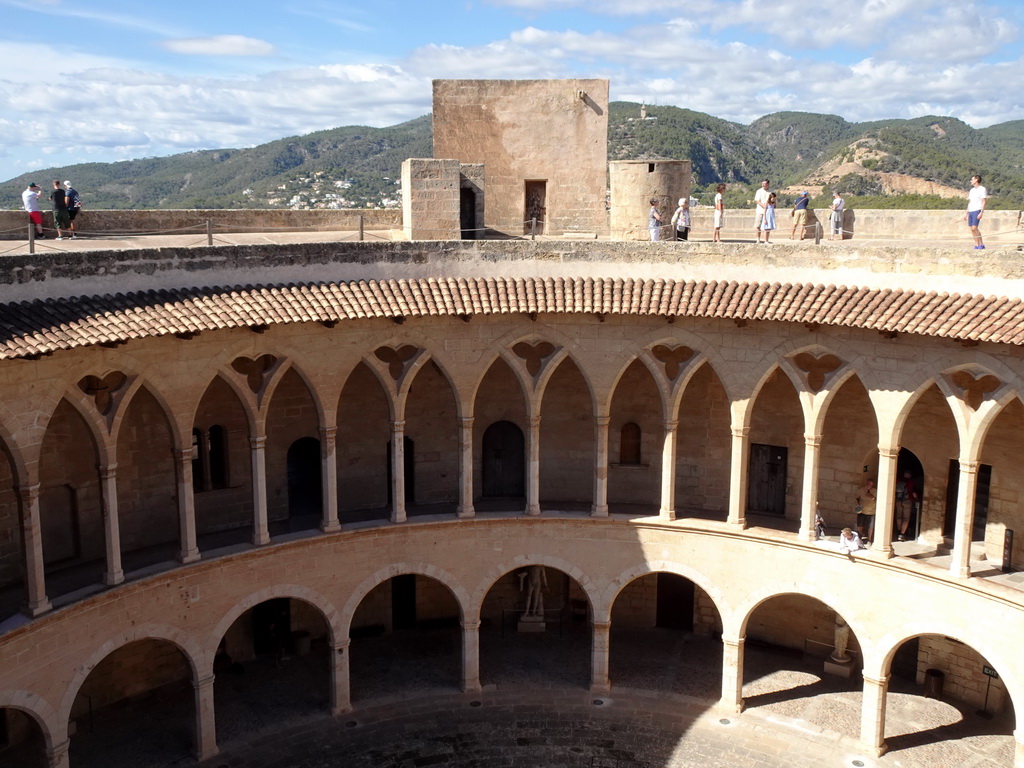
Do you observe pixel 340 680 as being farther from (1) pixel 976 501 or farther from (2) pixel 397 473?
(1) pixel 976 501

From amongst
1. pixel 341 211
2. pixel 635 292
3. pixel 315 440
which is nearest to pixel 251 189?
pixel 341 211

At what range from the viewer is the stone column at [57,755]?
67.2 feet

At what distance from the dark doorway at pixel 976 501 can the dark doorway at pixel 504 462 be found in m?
10.8

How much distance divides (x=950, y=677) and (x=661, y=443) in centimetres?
914

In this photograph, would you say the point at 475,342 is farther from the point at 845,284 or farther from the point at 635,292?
the point at 845,284

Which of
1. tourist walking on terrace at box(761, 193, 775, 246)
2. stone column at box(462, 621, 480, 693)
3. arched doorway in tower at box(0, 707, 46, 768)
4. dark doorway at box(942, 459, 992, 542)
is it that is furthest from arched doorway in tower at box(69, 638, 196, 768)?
dark doorway at box(942, 459, 992, 542)

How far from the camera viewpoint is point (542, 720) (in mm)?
25062

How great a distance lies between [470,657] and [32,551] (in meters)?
10.8

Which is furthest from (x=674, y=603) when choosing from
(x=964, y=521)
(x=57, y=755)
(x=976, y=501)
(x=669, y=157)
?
(x=669, y=157)

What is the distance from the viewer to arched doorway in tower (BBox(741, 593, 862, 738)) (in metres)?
25.5

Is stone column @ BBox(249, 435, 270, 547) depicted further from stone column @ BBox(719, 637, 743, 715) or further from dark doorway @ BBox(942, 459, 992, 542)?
dark doorway @ BBox(942, 459, 992, 542)

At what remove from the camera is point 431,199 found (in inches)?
1130

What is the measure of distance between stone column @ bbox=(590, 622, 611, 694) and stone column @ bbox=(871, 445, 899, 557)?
6.76 m

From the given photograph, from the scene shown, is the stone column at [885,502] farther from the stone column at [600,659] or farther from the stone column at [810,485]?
the stone column at [600,659]
